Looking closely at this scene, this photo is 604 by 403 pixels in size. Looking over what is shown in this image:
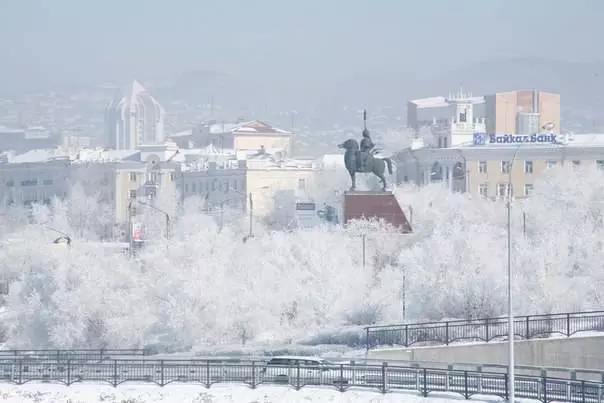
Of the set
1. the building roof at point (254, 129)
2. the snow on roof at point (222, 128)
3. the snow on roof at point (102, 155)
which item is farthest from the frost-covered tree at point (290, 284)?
the snow on roof at point (222, 128)

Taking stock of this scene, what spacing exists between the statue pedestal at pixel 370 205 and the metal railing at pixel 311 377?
24419mm

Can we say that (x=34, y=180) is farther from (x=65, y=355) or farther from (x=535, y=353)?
(x=535, y=353)

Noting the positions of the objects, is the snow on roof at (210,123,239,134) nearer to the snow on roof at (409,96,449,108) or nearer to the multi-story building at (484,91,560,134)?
the snow on roof at (409,96,449,108)

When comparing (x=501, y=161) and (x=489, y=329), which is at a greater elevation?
(x=501, y=161)

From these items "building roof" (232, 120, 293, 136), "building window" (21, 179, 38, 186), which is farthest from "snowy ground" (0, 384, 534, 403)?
"building roof" (232, 120, 293, 136)

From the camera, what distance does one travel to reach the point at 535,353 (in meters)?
42.3

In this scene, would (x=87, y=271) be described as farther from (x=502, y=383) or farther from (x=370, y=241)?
(x=502, y=383)

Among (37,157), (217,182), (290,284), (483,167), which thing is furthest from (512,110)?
(290,284)

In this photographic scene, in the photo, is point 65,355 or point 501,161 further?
point 501,161

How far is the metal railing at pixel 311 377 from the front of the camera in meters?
34.2

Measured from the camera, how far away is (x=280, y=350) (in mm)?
50406

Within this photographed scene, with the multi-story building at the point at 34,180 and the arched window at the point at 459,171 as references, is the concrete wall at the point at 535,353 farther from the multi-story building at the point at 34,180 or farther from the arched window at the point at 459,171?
the multi-story building at the point at 34,180


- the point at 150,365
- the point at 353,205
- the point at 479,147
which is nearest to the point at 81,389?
the point at 150,365

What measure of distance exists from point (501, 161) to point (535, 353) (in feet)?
225
